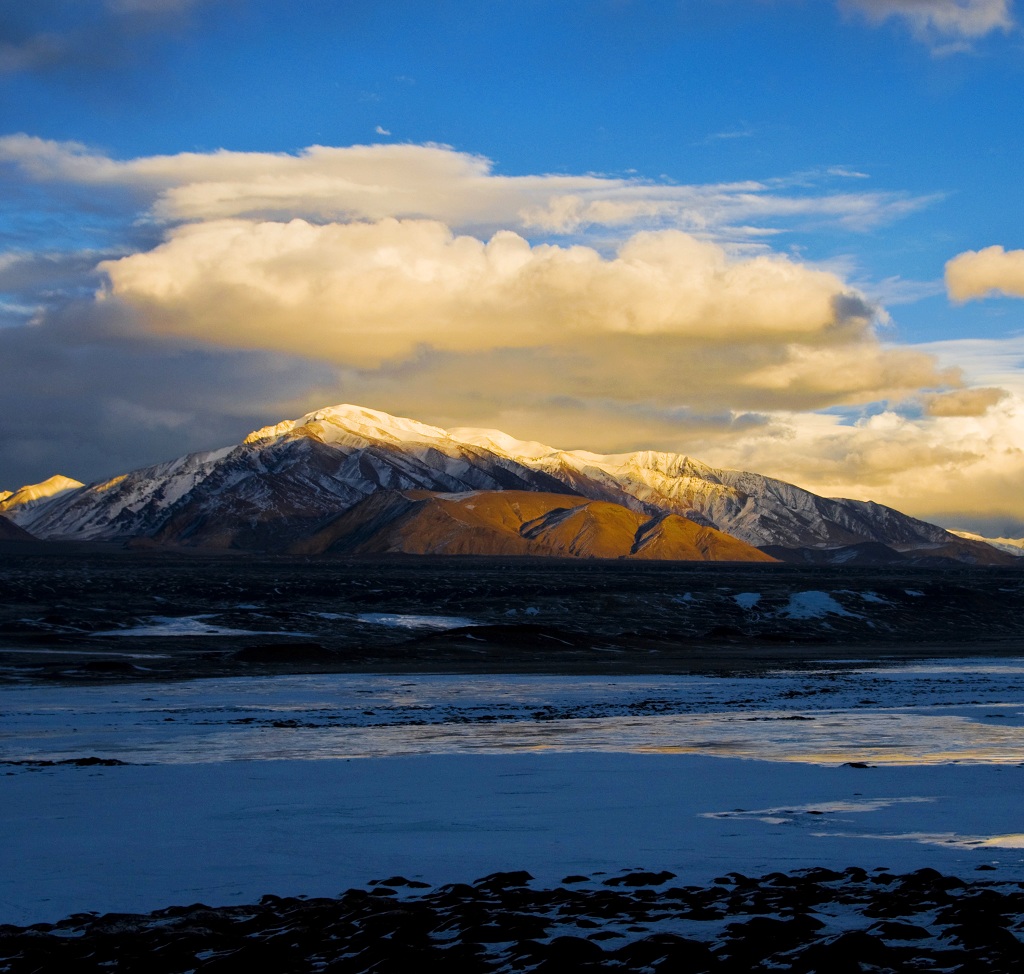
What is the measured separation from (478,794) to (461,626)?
57540 millimetres

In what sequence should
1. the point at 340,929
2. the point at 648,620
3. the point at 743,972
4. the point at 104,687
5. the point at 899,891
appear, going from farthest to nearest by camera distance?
the point at 648,620 → the point at 104,687 → the point at 899,891 → the point at 340,929 → the point at 743,972

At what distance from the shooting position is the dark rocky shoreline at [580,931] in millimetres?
9195

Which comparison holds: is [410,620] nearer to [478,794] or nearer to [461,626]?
[461,626]

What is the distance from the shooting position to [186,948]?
9.92 m

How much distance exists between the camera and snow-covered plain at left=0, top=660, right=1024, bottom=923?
42.5 feet

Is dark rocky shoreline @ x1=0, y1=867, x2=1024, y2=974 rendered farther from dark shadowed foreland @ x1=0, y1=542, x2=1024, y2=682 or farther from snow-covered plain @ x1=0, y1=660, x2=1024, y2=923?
dark shadowed foreland @ x1=0, y1=542, x2=1024, y2=682

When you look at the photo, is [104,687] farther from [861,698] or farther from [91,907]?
[91,907]

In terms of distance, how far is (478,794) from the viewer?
1780 cm

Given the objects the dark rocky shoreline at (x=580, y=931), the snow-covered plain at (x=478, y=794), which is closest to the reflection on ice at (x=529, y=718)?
the snow-covered plain at (x=478, y=794)

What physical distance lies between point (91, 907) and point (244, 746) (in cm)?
1279

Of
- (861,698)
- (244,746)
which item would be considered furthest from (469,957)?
(861,698)

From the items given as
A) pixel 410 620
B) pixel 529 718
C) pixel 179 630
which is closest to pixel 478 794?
pixel 529 718

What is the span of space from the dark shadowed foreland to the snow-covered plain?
60.9ft

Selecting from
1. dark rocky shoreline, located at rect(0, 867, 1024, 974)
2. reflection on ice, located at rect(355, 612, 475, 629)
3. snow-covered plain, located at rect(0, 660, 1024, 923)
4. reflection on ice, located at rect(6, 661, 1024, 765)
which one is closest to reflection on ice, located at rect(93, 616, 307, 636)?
reflection on ice, located at rect(355, 612, 475, 629)
